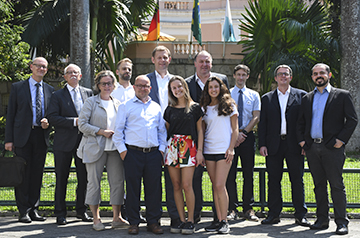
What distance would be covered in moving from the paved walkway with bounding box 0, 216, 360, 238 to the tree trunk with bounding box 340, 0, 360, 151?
767cm

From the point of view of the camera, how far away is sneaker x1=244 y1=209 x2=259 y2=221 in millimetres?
6202

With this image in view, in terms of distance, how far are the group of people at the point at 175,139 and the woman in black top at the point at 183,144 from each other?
13mm

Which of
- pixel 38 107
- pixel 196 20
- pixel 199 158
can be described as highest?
pixel 196 20

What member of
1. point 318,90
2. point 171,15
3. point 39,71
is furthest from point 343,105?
point 171,15

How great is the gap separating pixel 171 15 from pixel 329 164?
88.2 ft

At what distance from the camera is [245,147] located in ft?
20.7

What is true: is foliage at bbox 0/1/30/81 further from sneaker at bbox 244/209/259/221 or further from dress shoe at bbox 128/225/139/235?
sneaker at bbox 244/209/259/221

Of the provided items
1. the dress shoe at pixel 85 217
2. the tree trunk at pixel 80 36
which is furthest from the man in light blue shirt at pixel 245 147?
the tree trunk at pixel 80 36

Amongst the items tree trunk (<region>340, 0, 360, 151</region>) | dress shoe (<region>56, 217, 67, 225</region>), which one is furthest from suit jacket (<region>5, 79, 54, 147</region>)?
tree trunk (<region>340, 0, 360, 151</region>)

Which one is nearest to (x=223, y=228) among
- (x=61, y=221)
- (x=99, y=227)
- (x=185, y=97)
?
(x=99, y=227)

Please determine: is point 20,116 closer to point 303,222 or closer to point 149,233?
point 149,233

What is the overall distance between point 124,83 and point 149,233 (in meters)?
2.18

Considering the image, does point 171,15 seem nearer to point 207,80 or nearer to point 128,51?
point 128,51

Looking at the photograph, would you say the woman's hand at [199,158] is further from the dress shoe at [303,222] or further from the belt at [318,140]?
the dress shoe at [303,222]
